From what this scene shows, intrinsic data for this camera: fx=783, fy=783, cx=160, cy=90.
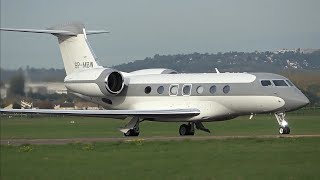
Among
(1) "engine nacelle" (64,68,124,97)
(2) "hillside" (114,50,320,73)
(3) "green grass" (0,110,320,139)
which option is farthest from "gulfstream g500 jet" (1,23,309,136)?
(2) "hillside" (114,50,320,73)

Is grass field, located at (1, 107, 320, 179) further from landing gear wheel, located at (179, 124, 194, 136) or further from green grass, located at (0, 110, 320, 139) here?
landing gear wheel, located at (179, 124, 194, 136)

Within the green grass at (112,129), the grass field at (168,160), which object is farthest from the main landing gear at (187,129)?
the grass field at (168,160)

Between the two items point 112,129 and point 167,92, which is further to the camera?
point 112,129

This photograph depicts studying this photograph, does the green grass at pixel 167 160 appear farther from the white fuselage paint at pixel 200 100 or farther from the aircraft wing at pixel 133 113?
the aircraft wing at pixel 133 113

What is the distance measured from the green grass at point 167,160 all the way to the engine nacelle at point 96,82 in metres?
13.9

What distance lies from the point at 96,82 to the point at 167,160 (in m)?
20.5

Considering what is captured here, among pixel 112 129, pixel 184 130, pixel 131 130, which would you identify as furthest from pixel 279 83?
pixel 112 129

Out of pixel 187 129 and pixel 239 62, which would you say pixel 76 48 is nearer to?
pixel 187 129

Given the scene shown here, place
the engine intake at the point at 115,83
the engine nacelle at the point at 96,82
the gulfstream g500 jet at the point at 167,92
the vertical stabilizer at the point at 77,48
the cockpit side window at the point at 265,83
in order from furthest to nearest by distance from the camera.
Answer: the vertical stabilizer at the point at 77,48
the engine intake at the point at 115,83
the engine nacelle at the point at 96,82
the cockpit side window at the point at 265,83
the gulfstream g500 jet at the point at 167,92

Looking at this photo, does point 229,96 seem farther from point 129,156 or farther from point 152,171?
point 152,171

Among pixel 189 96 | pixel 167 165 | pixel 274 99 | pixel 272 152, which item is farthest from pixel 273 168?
pixel 189 96

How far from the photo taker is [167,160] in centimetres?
1994

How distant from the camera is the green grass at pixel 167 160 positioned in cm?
1681

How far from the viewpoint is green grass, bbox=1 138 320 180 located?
1681cm
